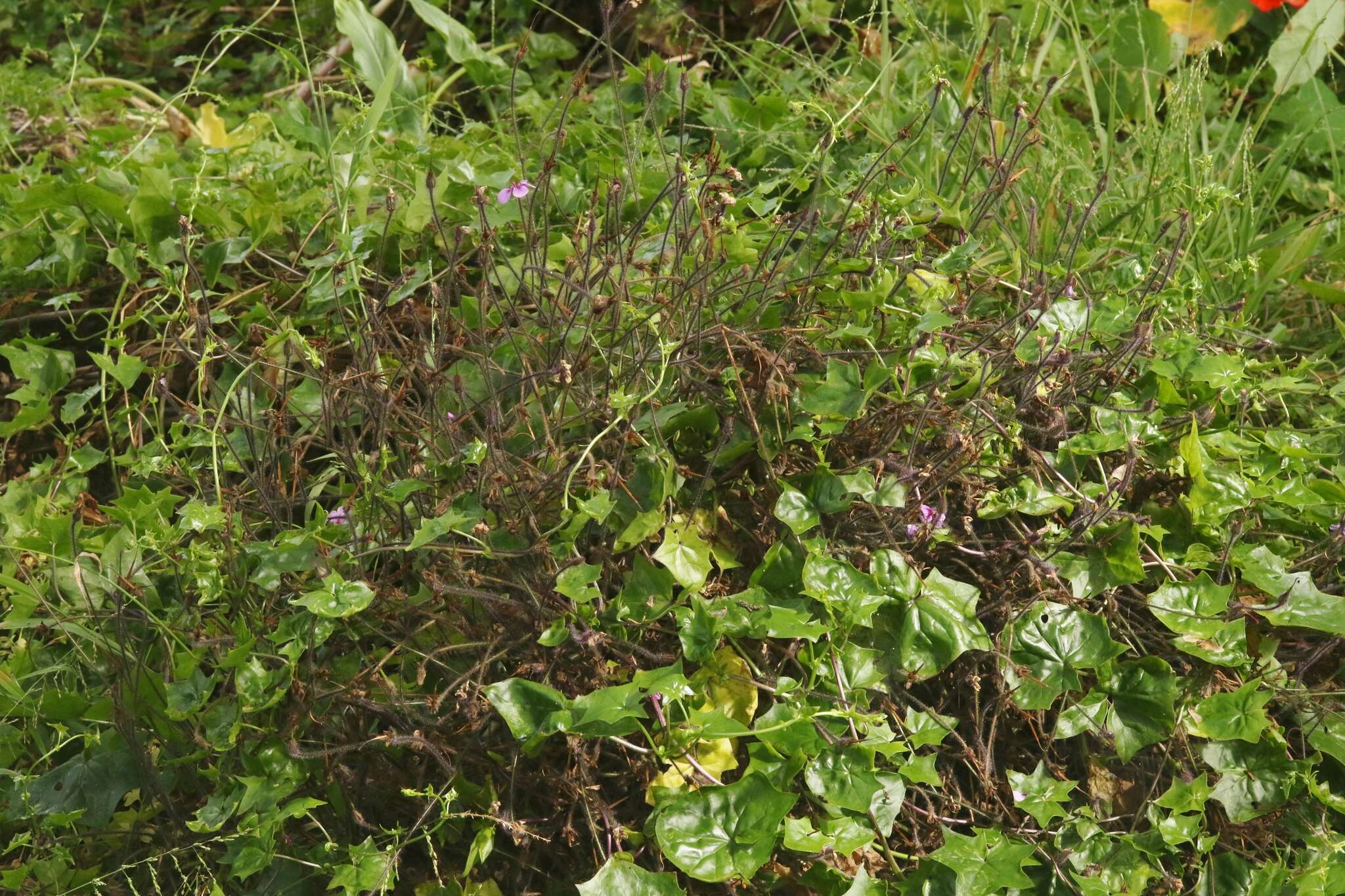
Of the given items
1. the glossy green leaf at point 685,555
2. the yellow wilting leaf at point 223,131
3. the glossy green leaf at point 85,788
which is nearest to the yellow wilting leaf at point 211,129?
the yellow wilting leaf at point 223,131

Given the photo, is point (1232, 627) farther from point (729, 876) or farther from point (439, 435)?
point (439, 435)

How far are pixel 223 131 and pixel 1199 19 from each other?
8.83ft

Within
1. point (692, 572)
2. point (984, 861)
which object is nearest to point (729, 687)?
point (692, 572)

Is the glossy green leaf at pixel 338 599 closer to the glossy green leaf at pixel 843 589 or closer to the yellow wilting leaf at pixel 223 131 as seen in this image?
the glossy green leaf at pixel 843 589

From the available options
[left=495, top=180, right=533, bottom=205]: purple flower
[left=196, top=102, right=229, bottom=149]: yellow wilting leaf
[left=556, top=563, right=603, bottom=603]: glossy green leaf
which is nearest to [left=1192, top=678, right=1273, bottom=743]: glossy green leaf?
[left=556, top=563, right=603, bottom=603]: glossy green leaf

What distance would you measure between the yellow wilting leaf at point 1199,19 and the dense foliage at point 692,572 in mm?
1371

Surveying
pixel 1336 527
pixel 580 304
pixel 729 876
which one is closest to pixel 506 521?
pixel 580 304

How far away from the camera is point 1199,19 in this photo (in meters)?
3.36

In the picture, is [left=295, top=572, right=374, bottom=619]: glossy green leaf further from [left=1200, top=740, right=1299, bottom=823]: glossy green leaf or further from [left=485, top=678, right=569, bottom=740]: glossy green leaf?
[left=1200, top=740, right=1299, bottom=823]: glossy green leaf

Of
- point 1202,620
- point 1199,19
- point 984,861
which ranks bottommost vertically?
point 984,861

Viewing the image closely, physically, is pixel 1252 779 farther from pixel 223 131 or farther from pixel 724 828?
pixel 223 131

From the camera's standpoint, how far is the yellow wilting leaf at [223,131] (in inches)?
118

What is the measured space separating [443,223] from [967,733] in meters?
1.37

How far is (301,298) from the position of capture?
2447mm
